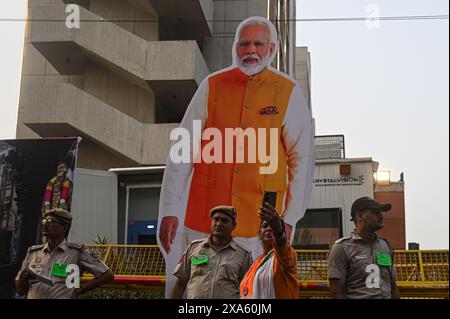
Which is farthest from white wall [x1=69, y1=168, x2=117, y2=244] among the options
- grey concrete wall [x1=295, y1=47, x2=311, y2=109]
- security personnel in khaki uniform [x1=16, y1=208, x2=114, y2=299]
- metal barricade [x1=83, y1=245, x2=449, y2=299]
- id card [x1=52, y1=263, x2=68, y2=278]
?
grey concrete wall [x1=295, y1=47, x2=311, y2=109]

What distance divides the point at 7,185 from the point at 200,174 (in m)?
1.85

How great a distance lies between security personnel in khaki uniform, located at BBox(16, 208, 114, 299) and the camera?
4.79 m

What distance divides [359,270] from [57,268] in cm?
224

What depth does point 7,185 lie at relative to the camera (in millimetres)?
6094

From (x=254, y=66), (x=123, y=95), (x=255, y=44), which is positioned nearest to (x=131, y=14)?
(x=123, y=95)

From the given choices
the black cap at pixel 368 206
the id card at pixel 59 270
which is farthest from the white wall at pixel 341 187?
the id card at pixel 59 270

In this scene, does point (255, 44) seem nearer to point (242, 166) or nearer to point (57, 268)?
point (242, 166)

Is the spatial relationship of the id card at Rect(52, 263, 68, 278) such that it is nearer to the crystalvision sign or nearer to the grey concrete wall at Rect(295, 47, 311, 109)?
the crystalvision sign

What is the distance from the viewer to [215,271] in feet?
15.1

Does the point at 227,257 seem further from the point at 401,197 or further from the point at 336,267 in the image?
the point at 401,197

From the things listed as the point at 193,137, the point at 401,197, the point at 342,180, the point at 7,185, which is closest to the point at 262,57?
the point at 193,137

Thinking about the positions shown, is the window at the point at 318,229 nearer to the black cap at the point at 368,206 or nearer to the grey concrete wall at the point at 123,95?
the black cap at the point at 368,206

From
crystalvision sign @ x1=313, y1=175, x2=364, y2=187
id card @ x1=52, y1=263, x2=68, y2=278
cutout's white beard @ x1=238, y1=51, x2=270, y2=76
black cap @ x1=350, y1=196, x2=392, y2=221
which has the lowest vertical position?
id card @ x1=52, y1=263, x2=68, y2=278

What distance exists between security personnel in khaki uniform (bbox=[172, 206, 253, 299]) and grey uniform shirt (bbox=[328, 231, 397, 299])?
0.65 metres
